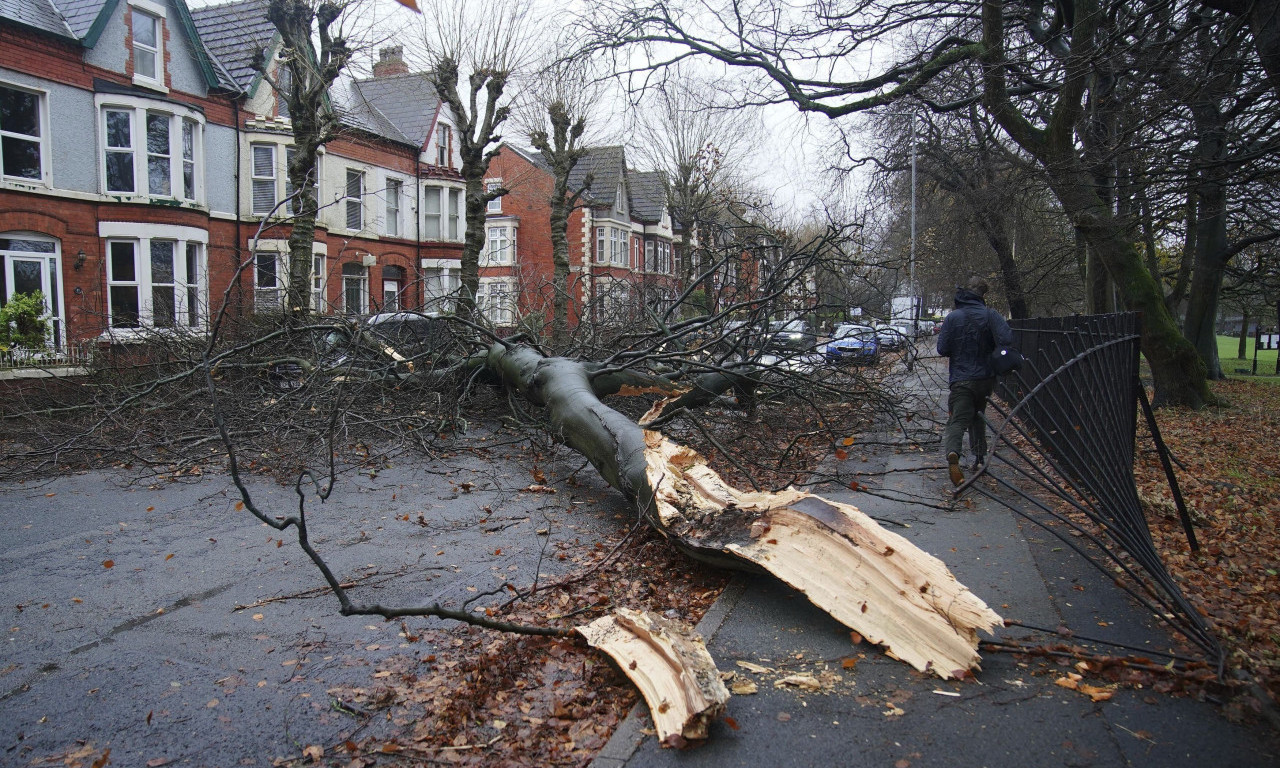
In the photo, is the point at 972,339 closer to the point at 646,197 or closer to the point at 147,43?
the point at 147,43

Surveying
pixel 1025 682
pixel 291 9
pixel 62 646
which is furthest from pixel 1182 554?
pixel 291 9

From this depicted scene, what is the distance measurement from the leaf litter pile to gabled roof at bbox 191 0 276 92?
21972 mm

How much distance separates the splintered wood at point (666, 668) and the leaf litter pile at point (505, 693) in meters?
0.13

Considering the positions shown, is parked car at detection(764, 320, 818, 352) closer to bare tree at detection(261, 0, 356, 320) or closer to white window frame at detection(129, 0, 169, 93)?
bare tree at detection(261, 0, 356, 320)

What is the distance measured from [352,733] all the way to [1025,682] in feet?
9.50

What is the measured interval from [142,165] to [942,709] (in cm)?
2073

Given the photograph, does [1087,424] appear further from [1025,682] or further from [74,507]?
[74,507]

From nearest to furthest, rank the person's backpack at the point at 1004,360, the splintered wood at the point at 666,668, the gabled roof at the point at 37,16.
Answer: the splintered wood at the point at 666,668 < the person's backpack at the point at 1004,360 < the gabled roof at the point at 37,16

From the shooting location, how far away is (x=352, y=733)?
3205 millimetres

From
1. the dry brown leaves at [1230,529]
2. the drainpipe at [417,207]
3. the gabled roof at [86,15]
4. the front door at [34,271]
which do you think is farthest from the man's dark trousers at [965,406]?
the drainpipe at [417,207]

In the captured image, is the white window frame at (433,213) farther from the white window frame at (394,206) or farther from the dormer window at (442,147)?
the white window frame at (394,206)

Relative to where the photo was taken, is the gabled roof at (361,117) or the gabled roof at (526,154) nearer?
the gabled roof at (361,117)

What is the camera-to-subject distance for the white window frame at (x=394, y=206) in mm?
28719

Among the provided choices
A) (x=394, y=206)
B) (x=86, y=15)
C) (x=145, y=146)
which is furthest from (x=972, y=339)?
(x=394, y=206)
